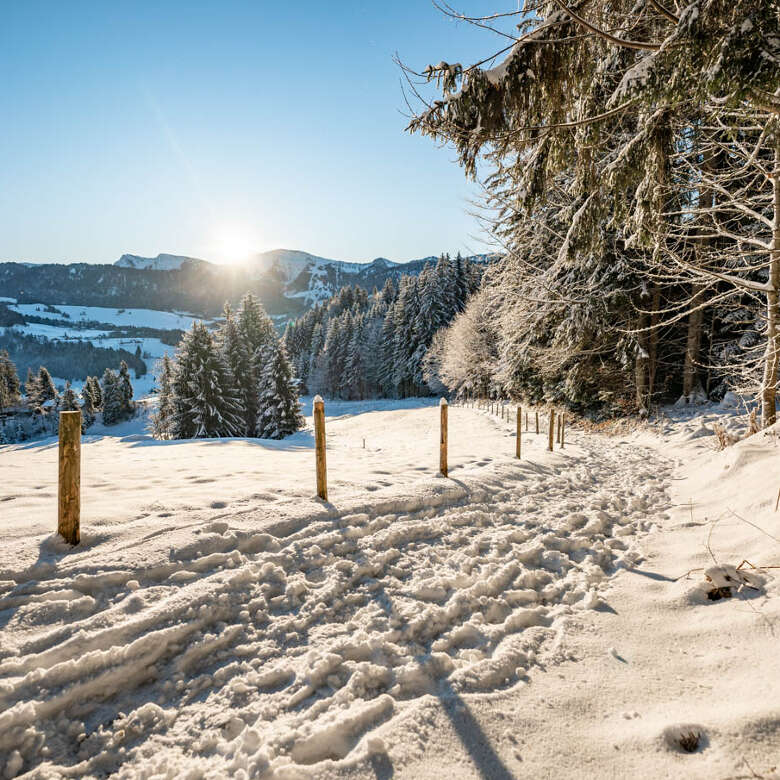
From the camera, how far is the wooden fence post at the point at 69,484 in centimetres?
308

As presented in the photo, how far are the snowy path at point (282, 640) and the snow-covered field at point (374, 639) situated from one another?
0.5 inches

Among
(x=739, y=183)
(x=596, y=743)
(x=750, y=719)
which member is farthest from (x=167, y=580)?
(x=739, y=183)

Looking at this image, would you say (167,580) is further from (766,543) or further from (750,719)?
(766,543)

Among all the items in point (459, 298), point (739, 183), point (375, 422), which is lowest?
point (375, 422)

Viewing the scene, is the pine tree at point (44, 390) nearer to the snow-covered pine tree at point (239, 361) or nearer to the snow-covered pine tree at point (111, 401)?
the snow-covered pine tree at point (111, 401)

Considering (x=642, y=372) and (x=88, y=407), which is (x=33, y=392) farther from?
(x=642, y=372)

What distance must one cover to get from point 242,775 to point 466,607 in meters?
1.77

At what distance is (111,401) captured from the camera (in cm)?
5906

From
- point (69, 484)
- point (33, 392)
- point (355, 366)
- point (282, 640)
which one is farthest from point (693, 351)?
point (33, 392)

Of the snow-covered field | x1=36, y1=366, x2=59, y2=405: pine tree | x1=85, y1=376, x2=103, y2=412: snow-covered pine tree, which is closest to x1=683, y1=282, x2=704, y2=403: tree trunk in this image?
the snow-covered field

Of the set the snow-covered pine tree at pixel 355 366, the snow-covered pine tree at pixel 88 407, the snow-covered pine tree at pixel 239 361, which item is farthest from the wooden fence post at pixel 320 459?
the snow-covered pine tree at pixel 88 407

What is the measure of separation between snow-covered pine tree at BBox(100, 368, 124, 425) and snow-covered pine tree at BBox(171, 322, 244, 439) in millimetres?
43397

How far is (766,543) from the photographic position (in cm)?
324

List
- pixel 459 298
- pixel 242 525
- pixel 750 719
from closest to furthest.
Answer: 1. pixel 750 719
2. pixel 242 525
3. pixel 459 298
